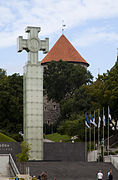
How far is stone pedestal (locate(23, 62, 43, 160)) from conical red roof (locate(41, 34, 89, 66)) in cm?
5619

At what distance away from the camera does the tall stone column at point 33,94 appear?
47.5 m

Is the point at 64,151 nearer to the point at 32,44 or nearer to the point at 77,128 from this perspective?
the point at 32,44

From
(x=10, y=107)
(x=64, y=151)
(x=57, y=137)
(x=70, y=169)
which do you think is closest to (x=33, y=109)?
(x=64, y=151)

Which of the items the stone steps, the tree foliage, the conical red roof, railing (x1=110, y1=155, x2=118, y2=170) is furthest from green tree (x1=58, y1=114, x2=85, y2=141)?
the conical red roof

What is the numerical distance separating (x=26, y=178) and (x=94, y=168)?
31.3ft

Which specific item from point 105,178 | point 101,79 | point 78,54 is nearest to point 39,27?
point 105,178

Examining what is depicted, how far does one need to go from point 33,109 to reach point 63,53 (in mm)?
60259

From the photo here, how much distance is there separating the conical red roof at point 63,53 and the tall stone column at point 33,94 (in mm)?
55840

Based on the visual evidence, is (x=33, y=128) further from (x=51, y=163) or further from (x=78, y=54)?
(x=78, y=54)

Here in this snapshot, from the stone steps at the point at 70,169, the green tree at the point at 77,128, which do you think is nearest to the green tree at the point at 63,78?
the green tree at the point at 77,128

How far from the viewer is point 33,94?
1886 inches

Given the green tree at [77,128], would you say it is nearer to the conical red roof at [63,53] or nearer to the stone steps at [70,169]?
the stone steps at [70,169]

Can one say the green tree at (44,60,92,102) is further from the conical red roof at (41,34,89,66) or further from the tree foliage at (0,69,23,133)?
the tree foliage at (0,69,23,133)

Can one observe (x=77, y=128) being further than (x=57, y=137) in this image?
No
